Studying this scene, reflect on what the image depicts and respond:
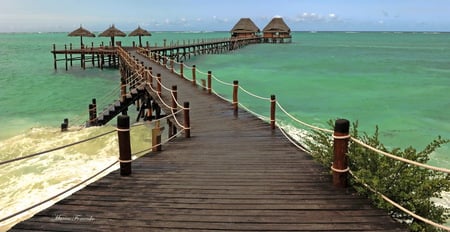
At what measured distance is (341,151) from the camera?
4859mm

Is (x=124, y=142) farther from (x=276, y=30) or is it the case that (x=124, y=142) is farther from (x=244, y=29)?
(x=276, y=30)

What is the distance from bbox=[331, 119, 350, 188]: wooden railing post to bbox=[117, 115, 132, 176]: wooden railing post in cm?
280

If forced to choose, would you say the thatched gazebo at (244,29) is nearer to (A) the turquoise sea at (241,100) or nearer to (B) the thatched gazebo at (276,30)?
(B) the thatched gazebo at (276,30)

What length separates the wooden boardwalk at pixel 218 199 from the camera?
3.99 meters

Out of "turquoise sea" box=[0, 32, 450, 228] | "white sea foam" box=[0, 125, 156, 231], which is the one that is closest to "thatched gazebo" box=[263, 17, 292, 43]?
"turquoise sea" box=[0, 32, 450, 228]

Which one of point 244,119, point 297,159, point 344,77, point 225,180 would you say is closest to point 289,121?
point 244,119

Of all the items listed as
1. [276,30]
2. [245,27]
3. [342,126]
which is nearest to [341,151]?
[342,126]

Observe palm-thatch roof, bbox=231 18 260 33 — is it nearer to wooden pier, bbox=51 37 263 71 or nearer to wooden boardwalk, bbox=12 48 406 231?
wooden pier, bbox=51 37 263 71

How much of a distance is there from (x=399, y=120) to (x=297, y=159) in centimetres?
1550

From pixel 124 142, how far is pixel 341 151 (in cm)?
297

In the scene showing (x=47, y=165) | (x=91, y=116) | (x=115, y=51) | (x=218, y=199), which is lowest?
(x=47, y=165)

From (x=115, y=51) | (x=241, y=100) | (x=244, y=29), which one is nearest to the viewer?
(x=241, y=100)

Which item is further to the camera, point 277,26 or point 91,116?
point 277,26

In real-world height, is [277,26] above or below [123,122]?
above
